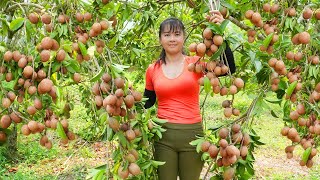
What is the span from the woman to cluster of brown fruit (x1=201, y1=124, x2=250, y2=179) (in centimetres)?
61

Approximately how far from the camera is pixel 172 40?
7.29ft

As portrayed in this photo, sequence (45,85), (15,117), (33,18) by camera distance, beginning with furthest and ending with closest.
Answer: (33,18) → (15,117) → (45,85)

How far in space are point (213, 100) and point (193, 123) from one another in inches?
321

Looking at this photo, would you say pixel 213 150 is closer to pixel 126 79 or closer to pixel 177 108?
pixel 126 79

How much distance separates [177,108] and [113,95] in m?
0.79

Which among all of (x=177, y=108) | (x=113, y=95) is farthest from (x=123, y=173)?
(x=177, y=108)

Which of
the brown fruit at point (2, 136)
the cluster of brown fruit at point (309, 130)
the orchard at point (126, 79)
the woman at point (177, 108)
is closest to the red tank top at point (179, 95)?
the woman at point (177, 108)

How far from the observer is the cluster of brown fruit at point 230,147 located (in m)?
1.51

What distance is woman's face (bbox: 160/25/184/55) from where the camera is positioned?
87.5 inches

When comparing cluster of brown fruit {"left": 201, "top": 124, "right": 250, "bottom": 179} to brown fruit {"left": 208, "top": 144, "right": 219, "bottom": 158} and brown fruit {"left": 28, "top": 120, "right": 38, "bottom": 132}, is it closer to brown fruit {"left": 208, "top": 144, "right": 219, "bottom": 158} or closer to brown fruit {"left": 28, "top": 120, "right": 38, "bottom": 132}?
brown fruit {"left": 208, "top": 144, "right": 219, "bottom": 158}

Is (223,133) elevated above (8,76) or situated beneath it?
situated beneath

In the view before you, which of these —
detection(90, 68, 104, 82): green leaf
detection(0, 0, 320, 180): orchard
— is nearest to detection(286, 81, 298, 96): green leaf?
detection(0, 0, 320, 180): orchard

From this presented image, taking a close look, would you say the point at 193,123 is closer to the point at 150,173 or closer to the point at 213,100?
the point at 150,173

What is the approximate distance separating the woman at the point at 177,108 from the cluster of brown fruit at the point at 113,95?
0.64 metres
